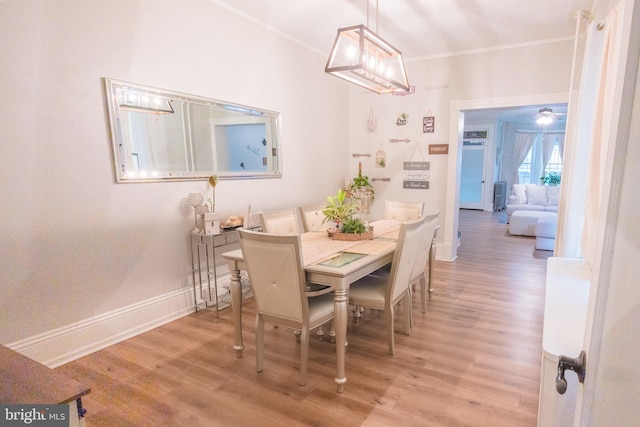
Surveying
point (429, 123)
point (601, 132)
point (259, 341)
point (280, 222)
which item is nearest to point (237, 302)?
point (259, 341)

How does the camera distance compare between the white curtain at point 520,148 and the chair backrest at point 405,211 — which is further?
the white curtain at point 520,148

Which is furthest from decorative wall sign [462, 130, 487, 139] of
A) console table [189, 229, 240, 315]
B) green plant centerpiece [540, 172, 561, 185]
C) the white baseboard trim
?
the white baseboard trim

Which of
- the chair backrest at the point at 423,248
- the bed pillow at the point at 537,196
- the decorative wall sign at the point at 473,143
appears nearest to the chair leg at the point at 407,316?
the chair backrest at the point at 423,248

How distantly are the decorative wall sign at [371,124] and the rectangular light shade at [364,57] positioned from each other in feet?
7.90

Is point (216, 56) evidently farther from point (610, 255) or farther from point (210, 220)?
point (610, 255)

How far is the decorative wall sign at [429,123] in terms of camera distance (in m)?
4.95

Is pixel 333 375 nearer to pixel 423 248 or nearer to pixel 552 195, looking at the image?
pixel 423 248

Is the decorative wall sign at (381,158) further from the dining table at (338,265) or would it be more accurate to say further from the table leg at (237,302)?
the table leg at (237,302)

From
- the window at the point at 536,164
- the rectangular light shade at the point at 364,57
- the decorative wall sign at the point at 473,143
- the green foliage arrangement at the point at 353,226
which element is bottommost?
the green foliage arrangement at the point at 353,226

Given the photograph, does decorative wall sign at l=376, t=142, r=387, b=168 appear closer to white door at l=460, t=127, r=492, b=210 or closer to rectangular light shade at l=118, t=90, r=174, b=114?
rectangular light shade at l=118, t=90, r=174, b=114

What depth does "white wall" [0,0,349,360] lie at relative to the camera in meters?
2.19

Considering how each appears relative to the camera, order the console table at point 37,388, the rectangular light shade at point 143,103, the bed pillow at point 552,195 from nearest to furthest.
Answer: the console table at point 37,388 < the rectangular light shade at point 143,103 < the bed pillow at point 552,195

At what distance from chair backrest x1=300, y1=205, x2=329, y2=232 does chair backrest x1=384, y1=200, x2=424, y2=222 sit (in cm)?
83

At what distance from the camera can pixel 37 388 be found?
995 mm
